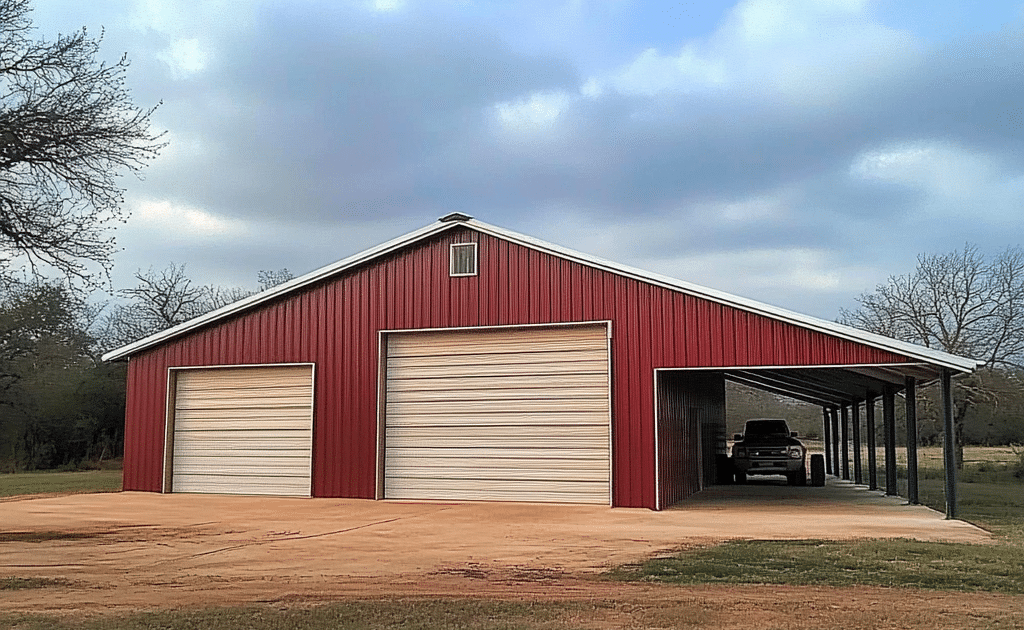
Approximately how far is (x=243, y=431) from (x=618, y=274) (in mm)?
8993

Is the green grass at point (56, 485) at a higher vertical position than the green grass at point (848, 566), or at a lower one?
lower

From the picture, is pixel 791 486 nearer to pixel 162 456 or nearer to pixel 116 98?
pixel 162 456

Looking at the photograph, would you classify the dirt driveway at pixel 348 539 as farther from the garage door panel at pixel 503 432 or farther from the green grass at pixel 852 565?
the garage door panel at pixel 503 432

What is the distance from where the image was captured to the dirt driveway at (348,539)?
902 cm

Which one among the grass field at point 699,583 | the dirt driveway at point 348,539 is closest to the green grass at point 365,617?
the grass field at point 699,583

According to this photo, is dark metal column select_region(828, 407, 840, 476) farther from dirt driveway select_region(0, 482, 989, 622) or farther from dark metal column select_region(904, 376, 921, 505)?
dark metal column select_region(904, 376, 921, 505)

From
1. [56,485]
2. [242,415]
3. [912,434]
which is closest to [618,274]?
[912,434]

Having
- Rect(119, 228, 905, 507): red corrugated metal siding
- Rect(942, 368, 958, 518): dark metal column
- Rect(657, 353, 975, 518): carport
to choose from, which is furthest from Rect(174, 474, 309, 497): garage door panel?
Rect(942, 368, 958, 518): dark metal column

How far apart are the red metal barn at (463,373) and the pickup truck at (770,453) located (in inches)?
126

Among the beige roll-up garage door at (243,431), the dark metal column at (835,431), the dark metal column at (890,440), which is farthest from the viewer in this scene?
the dark metal column at (835,431)

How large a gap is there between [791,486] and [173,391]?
51.9ft

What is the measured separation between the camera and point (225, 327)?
69.7ft

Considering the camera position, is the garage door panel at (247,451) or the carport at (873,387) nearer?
the carport at (873,387)

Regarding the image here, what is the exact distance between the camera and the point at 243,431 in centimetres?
2097
